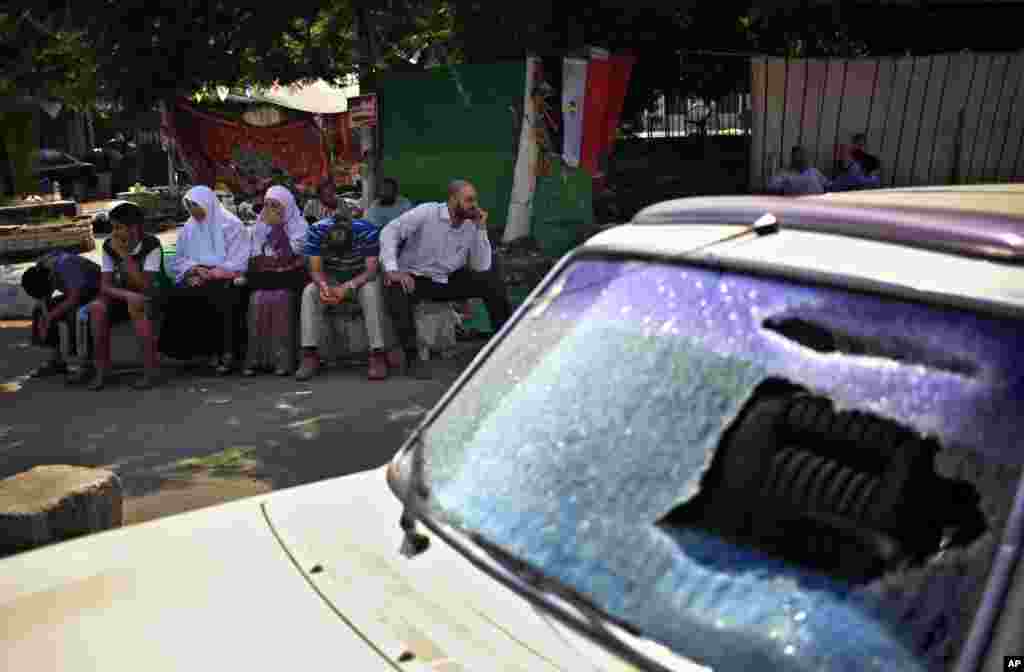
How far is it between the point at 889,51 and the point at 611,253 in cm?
1460

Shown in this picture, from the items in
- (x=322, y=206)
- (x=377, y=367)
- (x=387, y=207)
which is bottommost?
(x=377, y=367)

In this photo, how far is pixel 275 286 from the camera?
839cm

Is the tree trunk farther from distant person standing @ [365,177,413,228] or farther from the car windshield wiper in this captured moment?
the car windshield wiper

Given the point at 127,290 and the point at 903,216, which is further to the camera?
the point at 127,290

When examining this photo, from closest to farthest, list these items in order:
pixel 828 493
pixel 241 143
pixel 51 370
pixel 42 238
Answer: pixel 828 493 < pixel 51 370 < pixel 241 143 < pixel 42 238

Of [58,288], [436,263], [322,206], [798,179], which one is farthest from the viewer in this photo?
[798,179]

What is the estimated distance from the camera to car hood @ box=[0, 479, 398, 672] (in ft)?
5.99

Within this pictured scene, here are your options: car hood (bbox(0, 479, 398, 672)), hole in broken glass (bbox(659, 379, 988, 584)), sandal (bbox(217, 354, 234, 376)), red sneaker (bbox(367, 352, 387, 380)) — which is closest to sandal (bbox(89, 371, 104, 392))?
sandal (bbox(217, 354, 234, 376))

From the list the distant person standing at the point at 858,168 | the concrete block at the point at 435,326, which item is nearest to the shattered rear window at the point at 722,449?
the concrete block at the point at 435,326

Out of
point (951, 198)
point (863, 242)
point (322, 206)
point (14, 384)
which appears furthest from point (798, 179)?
point (863, 242)

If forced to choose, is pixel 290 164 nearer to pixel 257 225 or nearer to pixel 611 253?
pixel 257 225

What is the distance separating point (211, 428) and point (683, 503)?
5664 mm

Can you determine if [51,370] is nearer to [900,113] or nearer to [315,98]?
[900,113]

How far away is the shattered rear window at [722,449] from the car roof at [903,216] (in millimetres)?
119
